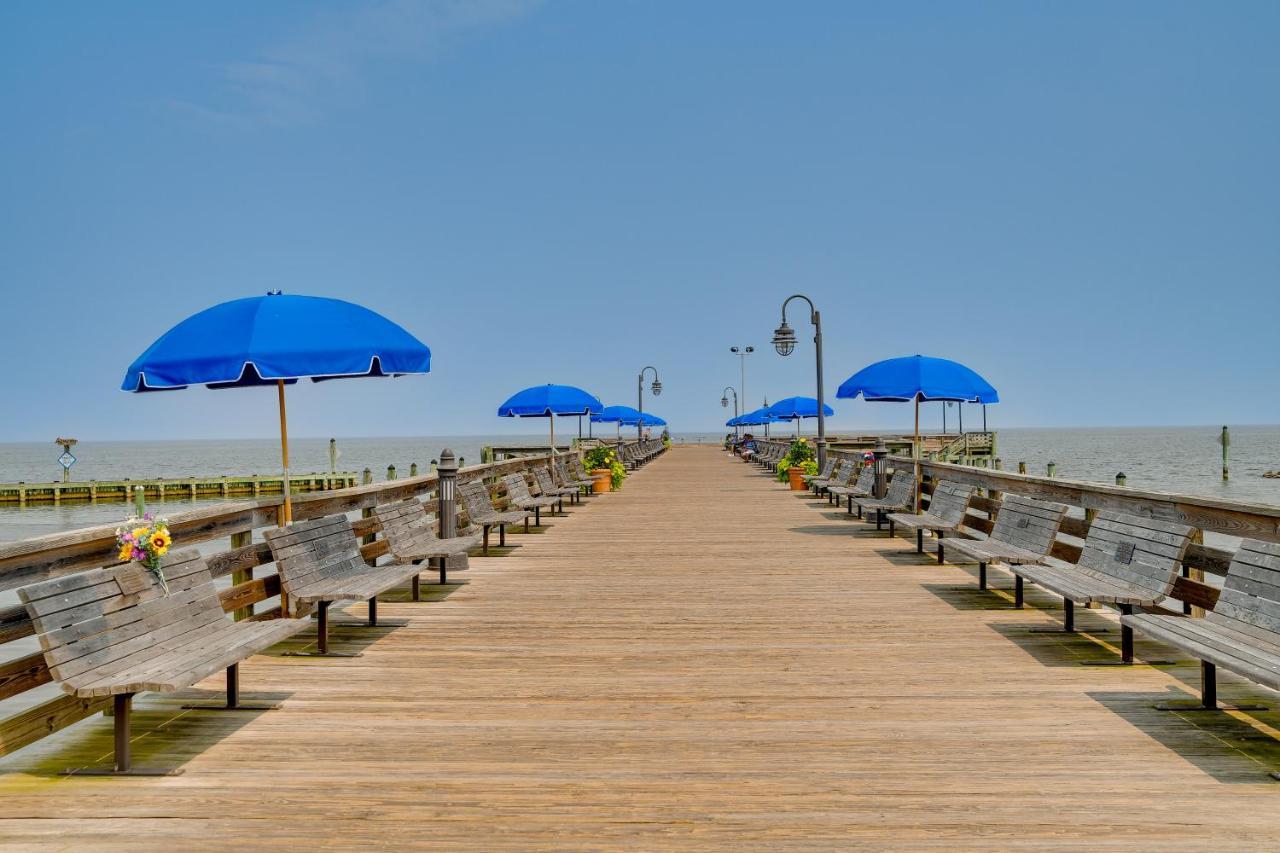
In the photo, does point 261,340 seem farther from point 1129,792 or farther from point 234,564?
point 1129,792

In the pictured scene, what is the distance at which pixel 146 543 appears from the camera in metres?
4.62

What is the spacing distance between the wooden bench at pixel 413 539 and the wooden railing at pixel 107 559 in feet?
1.05

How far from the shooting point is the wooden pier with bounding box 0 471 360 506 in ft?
162

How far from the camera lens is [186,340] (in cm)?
611

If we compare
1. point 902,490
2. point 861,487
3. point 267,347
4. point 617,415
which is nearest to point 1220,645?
point 267,347

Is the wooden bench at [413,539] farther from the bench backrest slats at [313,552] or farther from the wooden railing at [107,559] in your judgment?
the bench backrest slats at [313,552]

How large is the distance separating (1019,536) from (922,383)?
4.36 m

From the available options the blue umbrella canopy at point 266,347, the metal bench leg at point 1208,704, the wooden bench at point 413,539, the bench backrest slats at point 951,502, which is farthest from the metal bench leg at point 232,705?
the bench backrest slats at point 951,502

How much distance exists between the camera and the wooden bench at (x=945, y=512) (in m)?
9.76

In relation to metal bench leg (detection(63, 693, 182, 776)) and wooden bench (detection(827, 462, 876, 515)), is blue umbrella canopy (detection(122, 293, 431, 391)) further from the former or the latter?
wooden bench (detection(827, 462, 876, 515))

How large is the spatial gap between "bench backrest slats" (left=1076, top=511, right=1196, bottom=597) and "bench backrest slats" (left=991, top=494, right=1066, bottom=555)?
450 millimetres

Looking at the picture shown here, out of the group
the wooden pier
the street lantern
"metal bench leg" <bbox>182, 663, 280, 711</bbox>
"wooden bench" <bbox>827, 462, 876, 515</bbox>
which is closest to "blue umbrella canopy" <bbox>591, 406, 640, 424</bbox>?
the wooden pier

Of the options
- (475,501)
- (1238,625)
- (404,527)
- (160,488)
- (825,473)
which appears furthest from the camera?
(160,488)

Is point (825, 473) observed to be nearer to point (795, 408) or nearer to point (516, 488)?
point (516, 488)
